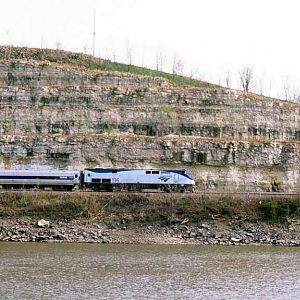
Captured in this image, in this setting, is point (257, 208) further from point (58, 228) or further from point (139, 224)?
point (58, 228)

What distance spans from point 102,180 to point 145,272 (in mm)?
22166

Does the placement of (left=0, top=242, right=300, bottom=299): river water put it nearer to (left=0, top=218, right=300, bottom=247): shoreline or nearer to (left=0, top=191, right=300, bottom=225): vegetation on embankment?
(left=0, top=218, right=300, bottom=247): shoreline

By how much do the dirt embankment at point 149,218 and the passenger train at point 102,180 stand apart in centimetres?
307

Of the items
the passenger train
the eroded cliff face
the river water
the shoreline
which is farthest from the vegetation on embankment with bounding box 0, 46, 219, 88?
the river water

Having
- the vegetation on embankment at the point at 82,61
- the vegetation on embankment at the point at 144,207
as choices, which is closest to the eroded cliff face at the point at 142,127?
the vegetation on embankment at the point at 82,61

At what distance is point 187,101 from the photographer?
6212 cm

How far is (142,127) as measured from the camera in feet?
198

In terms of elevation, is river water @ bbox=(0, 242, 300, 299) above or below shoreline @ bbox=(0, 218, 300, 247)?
below

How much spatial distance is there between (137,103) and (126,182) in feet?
39.8

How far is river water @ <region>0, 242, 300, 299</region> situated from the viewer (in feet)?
82.6

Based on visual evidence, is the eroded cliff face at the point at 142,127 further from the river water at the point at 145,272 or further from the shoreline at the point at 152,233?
the river water at the point at 145,272

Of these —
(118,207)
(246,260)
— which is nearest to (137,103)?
(118,207)

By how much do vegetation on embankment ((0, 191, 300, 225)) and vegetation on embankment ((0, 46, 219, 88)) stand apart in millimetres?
Answer: 24263

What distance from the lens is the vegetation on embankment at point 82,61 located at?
70938 millimetres
